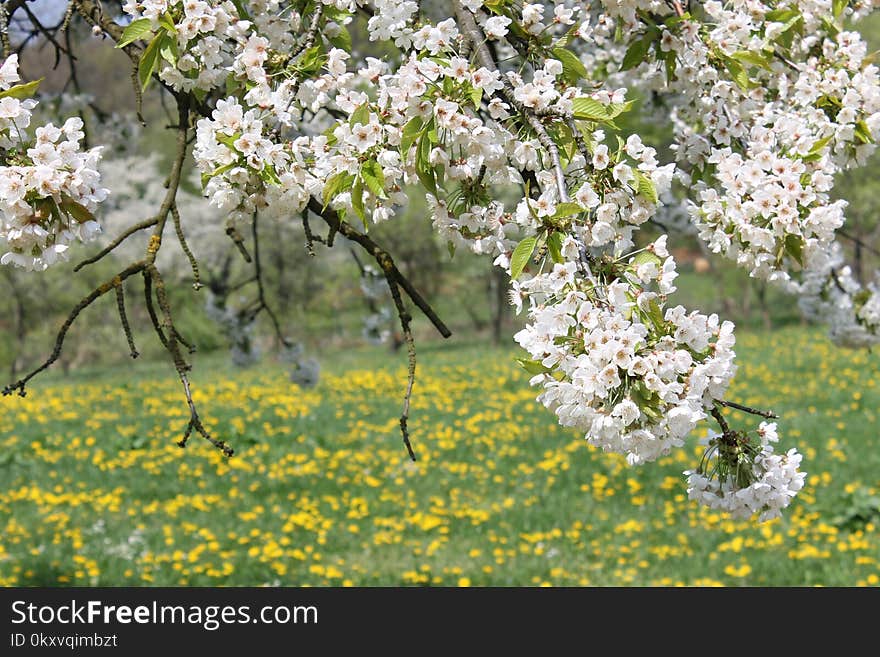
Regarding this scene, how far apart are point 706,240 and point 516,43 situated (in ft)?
2.62

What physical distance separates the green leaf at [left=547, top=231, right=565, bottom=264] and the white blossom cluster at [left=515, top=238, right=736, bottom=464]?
2.3 inches

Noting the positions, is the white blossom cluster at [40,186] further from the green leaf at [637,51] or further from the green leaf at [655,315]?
the green leaf at [637,51]

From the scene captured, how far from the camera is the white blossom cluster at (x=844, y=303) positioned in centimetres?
555

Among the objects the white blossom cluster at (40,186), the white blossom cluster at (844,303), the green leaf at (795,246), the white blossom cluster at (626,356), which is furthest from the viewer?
the white blossom cluster at (844,303)

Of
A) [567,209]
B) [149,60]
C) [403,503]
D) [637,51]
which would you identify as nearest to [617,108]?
[567,209]

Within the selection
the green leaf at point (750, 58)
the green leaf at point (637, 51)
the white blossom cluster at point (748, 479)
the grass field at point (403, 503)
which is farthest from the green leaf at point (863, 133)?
the grass field at point (403, 503)

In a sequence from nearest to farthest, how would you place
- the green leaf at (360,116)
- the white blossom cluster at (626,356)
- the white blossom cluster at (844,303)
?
the white blossom cluster at (626,356), the green leaf at (360,116), the white blossom cluster at (844,303)

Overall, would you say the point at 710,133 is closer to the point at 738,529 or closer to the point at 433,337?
the point at 738,529

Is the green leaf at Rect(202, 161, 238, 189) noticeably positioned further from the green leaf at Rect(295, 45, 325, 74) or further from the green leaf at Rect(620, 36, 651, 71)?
the green leaf at Rect(620, 36, 651, 71)

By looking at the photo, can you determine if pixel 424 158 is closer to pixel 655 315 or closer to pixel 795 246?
pixel 655 315

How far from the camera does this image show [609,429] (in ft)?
5.38

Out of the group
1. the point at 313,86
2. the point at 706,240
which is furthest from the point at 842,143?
the point at 313,86

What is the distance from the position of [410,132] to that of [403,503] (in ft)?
17.7

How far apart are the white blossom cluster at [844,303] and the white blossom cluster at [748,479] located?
10.8ft
